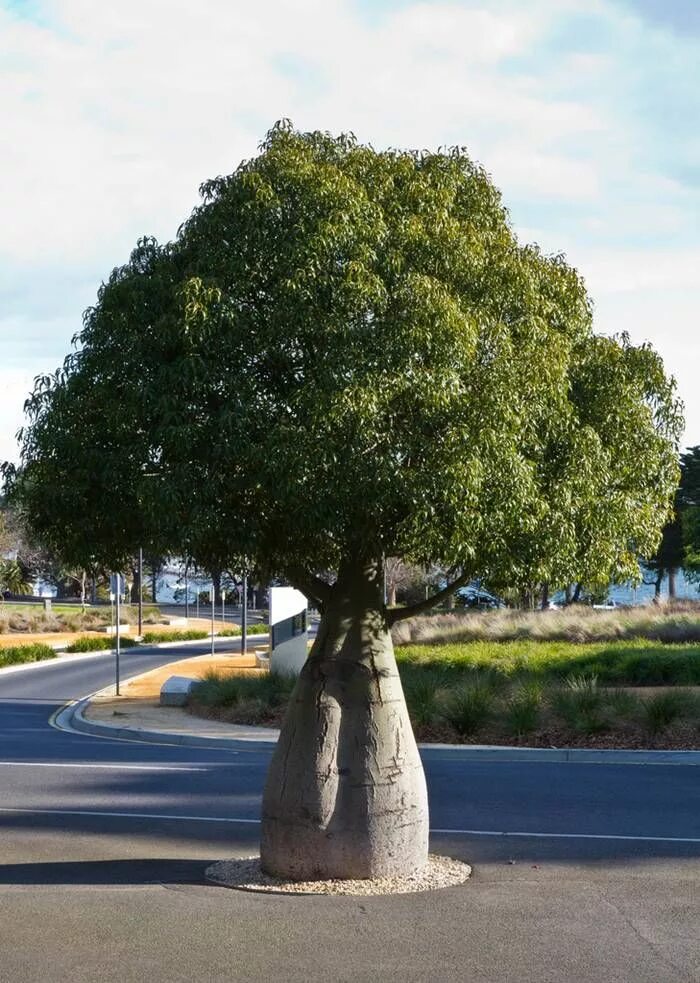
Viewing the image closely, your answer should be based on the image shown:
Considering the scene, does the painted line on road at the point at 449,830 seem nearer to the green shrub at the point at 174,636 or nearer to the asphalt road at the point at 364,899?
the asphalt road at the point at 364,899

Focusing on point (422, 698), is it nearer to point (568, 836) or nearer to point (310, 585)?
point (568, 836)

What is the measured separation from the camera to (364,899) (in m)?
7.30

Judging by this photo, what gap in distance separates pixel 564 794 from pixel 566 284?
19.7 ft

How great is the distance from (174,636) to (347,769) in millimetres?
45224

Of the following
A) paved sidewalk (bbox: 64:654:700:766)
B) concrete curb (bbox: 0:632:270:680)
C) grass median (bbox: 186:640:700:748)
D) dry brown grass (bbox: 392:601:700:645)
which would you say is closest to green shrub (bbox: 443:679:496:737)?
grass median (bbox: 186:640:700:748)

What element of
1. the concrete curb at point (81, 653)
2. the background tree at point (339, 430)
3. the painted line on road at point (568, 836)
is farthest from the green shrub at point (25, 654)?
the background tree at point (339, 430)

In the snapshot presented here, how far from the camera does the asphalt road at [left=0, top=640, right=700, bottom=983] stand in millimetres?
6105

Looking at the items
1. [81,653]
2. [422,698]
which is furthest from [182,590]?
[422,698]

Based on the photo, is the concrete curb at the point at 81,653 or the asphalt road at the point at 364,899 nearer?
the asphalt road at the point at 364,899

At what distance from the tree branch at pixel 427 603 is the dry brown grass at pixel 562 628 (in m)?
21.6

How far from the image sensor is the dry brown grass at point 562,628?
A: 29.6 metres

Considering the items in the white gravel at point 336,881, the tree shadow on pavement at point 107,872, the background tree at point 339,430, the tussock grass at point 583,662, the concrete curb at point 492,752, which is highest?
the background tree at point 339,430

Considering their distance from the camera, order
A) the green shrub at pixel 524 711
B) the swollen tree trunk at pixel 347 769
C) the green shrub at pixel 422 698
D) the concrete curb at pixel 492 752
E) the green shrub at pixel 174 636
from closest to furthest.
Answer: the swollen tree trunk at pixel 347 769
the concrete curb at pixel 492 752
the green shrub at pixel 524 711
the green shrub at pixel 422 698
the green shrub at pixel 174 636

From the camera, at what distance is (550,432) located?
8039 millimetres
